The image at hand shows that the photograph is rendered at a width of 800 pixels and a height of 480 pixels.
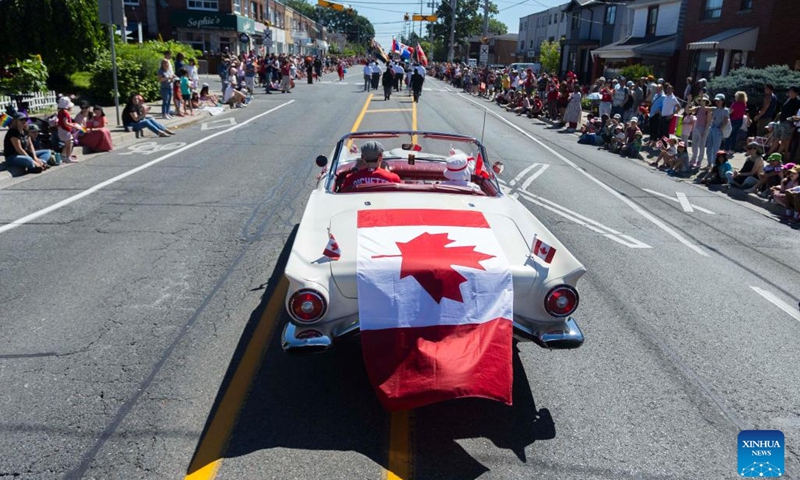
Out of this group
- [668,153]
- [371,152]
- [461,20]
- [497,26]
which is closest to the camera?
[371,152]

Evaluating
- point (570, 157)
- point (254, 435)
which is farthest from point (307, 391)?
point (570, 157)

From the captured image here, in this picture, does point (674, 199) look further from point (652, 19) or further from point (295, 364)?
point (652, 19)

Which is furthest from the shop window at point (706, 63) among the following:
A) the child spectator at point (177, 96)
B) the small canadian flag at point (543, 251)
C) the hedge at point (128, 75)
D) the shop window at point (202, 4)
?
the shop window at point (202, 4)

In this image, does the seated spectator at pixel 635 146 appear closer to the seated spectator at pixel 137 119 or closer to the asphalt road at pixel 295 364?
the asphalt road at pixel 295 364

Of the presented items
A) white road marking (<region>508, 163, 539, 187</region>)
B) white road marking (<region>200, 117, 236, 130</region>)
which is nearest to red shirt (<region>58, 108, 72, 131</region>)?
white road marking (<region>200, 117, 236, 130</region>)

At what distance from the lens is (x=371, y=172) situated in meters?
5.46

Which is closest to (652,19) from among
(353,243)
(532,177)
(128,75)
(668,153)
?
(668,153)

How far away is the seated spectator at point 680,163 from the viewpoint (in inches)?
561

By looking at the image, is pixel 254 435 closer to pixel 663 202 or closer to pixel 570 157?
pixel 663 202

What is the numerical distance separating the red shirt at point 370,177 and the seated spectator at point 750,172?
934cm

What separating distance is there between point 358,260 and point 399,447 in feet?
3.64

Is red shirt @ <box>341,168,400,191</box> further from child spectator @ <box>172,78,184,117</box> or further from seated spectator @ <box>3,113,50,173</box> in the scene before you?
child spectator @ <box>172,78,184,117</box>

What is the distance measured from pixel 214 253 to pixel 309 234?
282 centimetres

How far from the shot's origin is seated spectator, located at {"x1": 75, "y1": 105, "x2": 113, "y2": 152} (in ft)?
42.4
